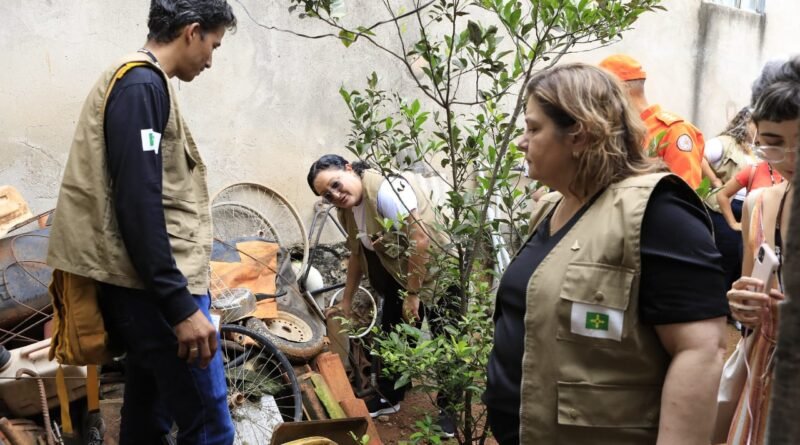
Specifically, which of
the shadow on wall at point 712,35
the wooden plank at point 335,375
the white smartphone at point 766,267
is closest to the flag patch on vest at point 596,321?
the white smartphone at point 766,267

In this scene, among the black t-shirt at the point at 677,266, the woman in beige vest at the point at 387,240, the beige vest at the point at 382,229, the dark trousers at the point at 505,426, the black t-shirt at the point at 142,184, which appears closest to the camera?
the black t-shirt at the point at 677,266

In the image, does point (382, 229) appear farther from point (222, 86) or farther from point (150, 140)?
point (222, 86)

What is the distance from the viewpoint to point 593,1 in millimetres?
3240

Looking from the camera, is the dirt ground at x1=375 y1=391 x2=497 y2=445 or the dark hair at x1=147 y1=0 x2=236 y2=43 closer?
the dark hair at x1=147 y1=0 x2=236 y2=43

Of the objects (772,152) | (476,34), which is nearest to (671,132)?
(476,34)

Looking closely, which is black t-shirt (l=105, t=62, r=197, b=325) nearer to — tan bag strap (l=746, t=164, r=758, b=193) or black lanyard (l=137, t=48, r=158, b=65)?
black lanyard (l=137, t=48, r=158, b=65)

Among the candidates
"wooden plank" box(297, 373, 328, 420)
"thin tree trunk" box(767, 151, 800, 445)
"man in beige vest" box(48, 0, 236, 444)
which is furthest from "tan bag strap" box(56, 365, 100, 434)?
"thin tree trunk" box(767, 151, 800, 445)

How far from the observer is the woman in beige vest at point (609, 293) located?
1718 millimetres

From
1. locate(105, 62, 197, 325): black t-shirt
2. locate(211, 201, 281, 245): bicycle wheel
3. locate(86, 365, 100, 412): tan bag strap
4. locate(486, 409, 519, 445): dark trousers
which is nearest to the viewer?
locate(486, 409, 519, 445): dark trousers

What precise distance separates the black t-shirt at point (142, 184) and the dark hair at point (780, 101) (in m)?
1.72

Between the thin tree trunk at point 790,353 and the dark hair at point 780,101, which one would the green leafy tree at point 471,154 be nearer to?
the dark hair at point 780,101

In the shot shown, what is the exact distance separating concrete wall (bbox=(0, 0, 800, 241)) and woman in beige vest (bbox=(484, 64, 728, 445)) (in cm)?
327

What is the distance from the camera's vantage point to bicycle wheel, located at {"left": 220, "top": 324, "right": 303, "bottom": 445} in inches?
171

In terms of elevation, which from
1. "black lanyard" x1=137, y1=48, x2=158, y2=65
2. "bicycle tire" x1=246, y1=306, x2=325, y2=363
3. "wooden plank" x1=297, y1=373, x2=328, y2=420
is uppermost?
"black lanyard" x1=137, y1=48, x2=158, y2=65
